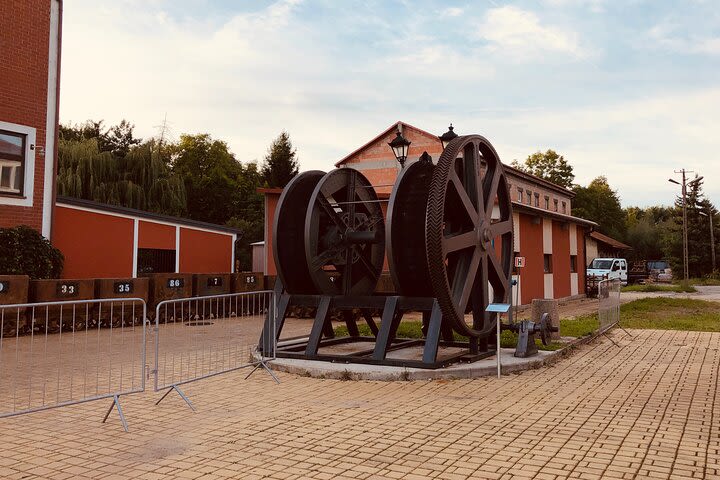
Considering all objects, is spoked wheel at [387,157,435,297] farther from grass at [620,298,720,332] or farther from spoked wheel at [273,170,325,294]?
grass at [620,298,720,332]

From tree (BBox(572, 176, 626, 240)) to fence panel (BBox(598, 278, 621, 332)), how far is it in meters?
58.5

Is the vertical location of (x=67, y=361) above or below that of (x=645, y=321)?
below

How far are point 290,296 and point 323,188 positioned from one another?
1.82 metres

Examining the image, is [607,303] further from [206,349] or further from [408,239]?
[206,349]

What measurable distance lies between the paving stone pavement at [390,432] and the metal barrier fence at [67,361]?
1.46 ft

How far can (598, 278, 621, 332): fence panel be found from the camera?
13.1 meters

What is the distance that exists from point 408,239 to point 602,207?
248 feet

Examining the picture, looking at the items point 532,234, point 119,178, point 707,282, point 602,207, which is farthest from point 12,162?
point 602,207

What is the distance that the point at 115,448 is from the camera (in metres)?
5.04

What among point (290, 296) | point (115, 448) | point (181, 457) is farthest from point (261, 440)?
point (290, 296)

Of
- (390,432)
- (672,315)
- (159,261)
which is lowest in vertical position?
(390,432)

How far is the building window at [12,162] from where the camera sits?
615 inches

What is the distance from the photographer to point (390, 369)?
816 cm

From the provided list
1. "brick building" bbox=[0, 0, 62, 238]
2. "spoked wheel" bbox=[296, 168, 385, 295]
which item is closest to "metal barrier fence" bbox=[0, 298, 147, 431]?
"spoked wheel" bbox=[296, 168, 385, 295]
